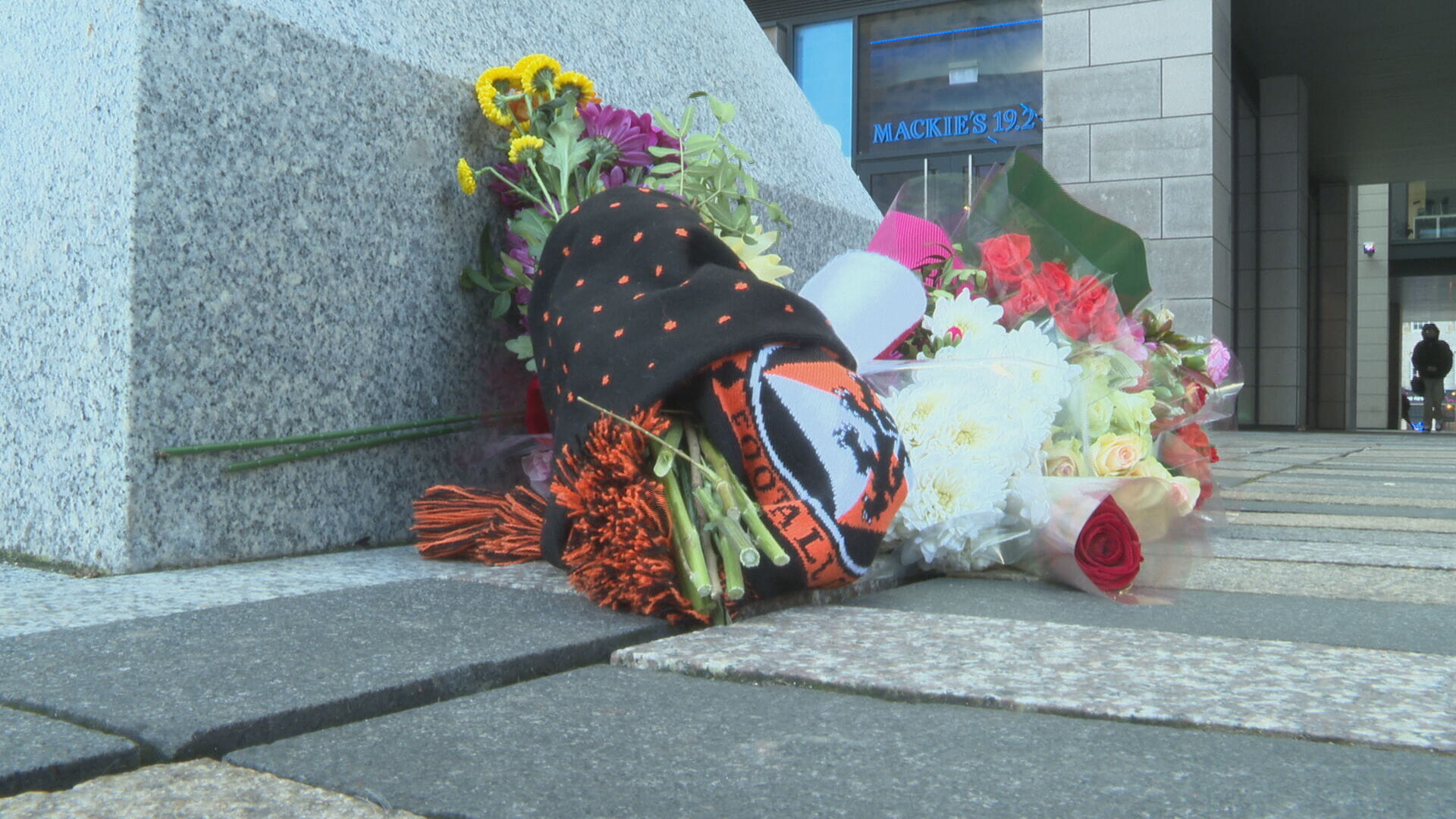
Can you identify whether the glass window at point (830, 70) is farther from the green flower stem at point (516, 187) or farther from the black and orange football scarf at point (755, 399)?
the black and orange football scarf at point (755, 399)

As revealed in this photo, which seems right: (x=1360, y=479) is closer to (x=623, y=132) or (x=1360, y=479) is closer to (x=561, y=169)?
(x=623, y=132)

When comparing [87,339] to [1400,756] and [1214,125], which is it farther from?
[1214,125]

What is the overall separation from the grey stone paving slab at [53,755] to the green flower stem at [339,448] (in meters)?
1.03

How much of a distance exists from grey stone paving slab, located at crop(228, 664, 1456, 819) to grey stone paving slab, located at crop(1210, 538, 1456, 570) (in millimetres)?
1383

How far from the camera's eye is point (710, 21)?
360 cm

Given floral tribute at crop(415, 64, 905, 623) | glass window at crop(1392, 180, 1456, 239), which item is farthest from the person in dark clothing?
floral tribute at crop(415, 64, 905, 623)

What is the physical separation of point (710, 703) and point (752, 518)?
46cm

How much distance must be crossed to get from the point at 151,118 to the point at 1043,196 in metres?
1.73

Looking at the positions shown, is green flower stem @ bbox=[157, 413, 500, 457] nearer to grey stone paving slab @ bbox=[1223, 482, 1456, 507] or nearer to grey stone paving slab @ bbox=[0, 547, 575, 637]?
grey stone paving slab @ bbox=[0, 547, 575, 637]

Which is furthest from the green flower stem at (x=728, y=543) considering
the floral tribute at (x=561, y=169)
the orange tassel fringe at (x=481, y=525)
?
the floral tribute at (x=561, y=169)

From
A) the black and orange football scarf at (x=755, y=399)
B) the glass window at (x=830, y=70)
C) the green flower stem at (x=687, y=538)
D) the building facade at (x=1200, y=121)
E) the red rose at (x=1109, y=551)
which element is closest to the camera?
the green flower stem at (x=687, y=538)

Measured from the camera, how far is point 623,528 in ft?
4.85

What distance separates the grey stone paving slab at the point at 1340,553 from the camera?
2.22 m

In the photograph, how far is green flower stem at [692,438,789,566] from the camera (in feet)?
4.92
